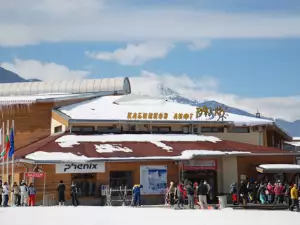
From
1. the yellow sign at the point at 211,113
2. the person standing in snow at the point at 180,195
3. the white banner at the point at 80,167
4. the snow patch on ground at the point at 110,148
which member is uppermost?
the yellow sign at the point at 211,113

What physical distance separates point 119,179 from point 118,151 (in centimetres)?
167

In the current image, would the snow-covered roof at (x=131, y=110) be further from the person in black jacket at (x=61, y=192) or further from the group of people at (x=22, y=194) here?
the group of people at (x=22, y=194)

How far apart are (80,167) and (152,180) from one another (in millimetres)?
4409

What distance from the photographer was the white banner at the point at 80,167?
33156mm

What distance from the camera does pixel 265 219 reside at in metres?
22.0

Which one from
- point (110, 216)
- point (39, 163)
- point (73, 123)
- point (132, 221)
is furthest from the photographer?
point (73, 123)

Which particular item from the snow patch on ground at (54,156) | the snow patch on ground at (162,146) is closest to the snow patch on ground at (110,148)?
the snow patch on ground at (54,156)

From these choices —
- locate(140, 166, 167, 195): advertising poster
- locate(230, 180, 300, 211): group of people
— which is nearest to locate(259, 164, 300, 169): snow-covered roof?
locate(230, 180, 300, 211): group of people

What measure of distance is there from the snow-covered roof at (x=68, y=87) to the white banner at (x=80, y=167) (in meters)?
17.6

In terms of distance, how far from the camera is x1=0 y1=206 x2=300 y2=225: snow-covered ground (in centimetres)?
2080

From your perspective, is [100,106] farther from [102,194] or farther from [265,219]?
[265,219]

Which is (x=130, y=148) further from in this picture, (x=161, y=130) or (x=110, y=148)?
(x=161, y=130)

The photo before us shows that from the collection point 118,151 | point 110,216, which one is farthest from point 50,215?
point 118,151

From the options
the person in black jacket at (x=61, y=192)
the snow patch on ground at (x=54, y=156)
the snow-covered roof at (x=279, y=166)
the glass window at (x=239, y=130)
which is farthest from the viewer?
the glass window at (x=239, y=130)
